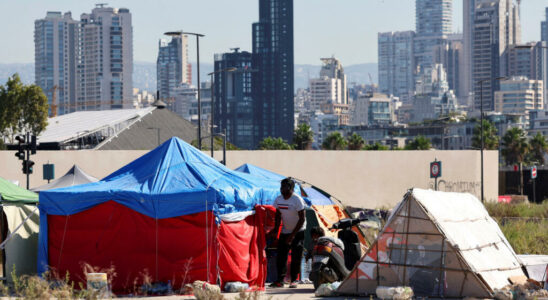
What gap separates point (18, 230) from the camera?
16.3 metres

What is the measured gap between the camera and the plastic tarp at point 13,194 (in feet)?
55.6

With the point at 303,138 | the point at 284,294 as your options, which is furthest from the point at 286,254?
the point at 303,138

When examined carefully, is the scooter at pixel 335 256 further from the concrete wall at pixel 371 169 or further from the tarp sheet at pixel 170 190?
the concrete wall at pixel 371 169

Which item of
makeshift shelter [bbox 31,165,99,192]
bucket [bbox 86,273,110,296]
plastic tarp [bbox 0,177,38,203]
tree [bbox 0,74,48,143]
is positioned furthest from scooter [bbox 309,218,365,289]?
tree [bbox 0,74,48,143]

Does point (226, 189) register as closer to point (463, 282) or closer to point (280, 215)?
point (280, 215)

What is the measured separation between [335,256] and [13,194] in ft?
21.4

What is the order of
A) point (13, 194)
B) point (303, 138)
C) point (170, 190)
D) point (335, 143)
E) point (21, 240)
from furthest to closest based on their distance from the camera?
point (335, 143)
point (303, 138)
point (13, 194)
point (21, 240)
point (170, 190)

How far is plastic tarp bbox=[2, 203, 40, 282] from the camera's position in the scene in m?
16.0

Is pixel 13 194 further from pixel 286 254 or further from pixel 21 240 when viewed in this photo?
pixel 286 254

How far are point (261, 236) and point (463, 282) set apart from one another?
3791mm

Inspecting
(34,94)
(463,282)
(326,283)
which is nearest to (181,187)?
(326,283)

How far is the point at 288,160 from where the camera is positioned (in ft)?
172

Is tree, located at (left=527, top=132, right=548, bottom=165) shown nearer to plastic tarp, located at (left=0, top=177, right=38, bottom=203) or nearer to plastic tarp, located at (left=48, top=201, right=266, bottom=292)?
plastic tarp, located at (left=0, top=177, right=38, bottom=203)

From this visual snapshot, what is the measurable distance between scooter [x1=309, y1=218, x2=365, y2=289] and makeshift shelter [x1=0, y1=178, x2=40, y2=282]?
5.04 m
